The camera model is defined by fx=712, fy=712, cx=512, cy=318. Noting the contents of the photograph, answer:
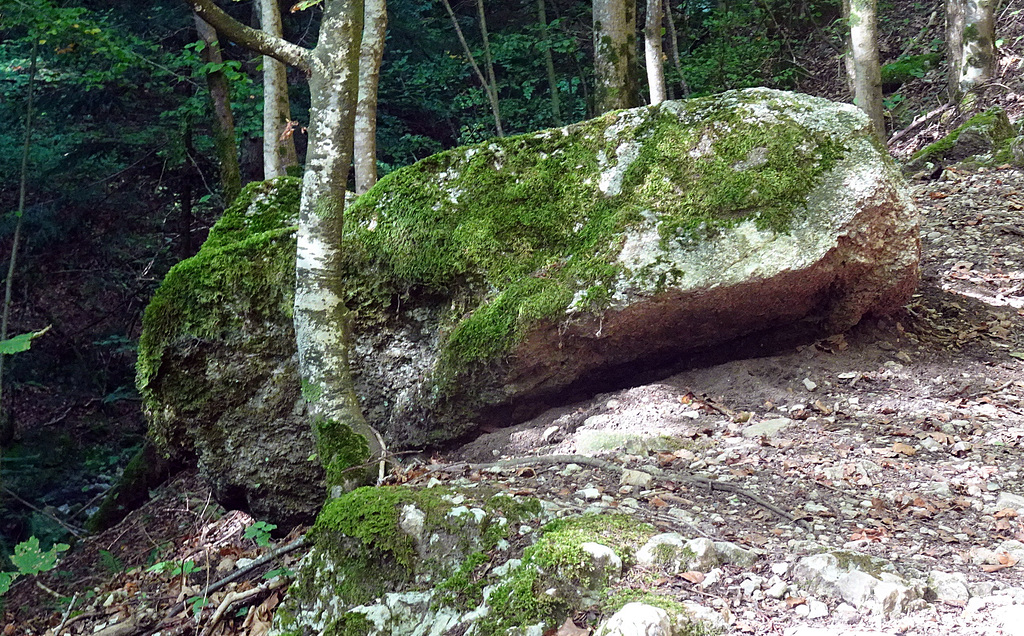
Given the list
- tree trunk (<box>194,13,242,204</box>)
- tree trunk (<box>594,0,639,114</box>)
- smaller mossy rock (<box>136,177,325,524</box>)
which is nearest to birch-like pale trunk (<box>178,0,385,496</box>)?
smaller mossy rock (<box>136,177,325,524</box>)

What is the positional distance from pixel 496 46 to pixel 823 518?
12601 millimetres

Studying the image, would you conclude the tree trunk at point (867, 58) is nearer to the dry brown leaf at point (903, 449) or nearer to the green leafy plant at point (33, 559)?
the dry brown leaf at point (903, 449)

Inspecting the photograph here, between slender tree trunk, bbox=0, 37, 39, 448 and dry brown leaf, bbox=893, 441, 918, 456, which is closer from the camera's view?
dry brown leaf, bbox=893, 441, 918, 456

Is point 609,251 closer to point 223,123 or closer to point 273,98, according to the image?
point 273,98

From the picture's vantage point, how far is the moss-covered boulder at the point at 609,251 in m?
4.20

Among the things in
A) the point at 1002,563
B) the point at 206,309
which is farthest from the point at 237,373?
the point at 1002,563

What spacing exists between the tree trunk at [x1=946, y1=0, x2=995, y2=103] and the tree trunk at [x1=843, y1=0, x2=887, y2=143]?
6.89 ft

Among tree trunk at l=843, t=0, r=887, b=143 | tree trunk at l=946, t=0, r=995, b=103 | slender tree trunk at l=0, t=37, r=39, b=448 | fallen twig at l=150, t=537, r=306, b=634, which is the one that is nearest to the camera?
fallen twig at l=150, t=537, r=306, b=634

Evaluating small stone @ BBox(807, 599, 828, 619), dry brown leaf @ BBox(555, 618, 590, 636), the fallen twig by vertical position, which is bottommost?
the fallen twig

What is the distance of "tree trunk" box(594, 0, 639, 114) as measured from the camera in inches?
327

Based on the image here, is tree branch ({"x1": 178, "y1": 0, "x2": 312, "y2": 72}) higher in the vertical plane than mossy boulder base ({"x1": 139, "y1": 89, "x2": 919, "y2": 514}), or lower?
higher

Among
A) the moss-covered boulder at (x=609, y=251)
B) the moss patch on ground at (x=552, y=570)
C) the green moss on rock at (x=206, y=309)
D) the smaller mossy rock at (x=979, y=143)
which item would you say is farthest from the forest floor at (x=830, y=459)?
the smaller mossy rock at (x=979, y=143)

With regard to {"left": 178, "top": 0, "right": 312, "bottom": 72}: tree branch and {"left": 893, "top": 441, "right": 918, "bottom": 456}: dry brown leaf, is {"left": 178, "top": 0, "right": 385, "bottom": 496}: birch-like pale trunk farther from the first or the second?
{"left": 893, "top": 441, "right": 918, "bottom": 456}: dry brown leaf

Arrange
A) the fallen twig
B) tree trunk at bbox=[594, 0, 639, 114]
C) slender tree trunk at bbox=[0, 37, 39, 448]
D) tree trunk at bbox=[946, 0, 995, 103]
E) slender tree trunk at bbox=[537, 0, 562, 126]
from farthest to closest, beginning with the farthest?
A: slender tree trunk at bbox=[537, 0, 562, 126] → slender tree trunk at bbox=[0, 37, 39, 448] → tree trunk at bbox=[946, 0, 995, 103] → tree trunk at bbox=[594, 0, 639, 114] → the fallen twig
